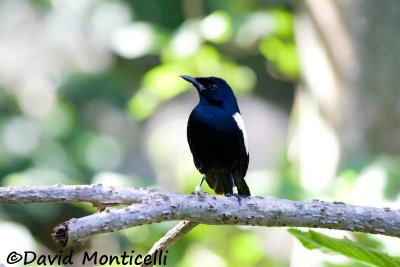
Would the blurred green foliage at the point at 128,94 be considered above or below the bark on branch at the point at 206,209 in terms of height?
above

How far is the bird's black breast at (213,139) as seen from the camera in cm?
373

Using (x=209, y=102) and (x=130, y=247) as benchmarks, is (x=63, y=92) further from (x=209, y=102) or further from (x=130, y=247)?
(x=209, y=102)

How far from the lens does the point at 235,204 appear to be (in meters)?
2.61

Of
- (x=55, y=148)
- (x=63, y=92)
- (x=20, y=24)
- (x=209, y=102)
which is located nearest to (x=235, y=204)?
(x=209, y=102)

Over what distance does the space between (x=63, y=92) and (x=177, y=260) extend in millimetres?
2522

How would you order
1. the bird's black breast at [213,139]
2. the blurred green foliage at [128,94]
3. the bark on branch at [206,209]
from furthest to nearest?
the blurred green foliage at [128,94], the bird's black breast at [213,139], the bark on branch at [206,209]

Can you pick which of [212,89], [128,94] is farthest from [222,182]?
[128,94]

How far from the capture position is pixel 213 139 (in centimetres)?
374

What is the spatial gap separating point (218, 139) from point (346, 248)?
4.29 ft

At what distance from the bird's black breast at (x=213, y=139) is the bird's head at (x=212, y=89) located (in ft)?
0.27

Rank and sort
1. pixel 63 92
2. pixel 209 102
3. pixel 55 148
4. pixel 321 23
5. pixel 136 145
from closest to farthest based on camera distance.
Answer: pixel 209 102 < pixel 321 23 < pixel 55 148 < pixel 63 92 < pixel 136 145

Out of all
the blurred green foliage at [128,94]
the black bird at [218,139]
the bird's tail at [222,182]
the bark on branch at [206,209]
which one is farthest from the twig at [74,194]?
the blurred green foliage at [128,94]

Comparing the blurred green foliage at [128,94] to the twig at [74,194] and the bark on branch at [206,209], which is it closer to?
the bark on branch at [206,209]

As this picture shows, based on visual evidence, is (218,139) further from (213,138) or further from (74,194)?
(74,194)
